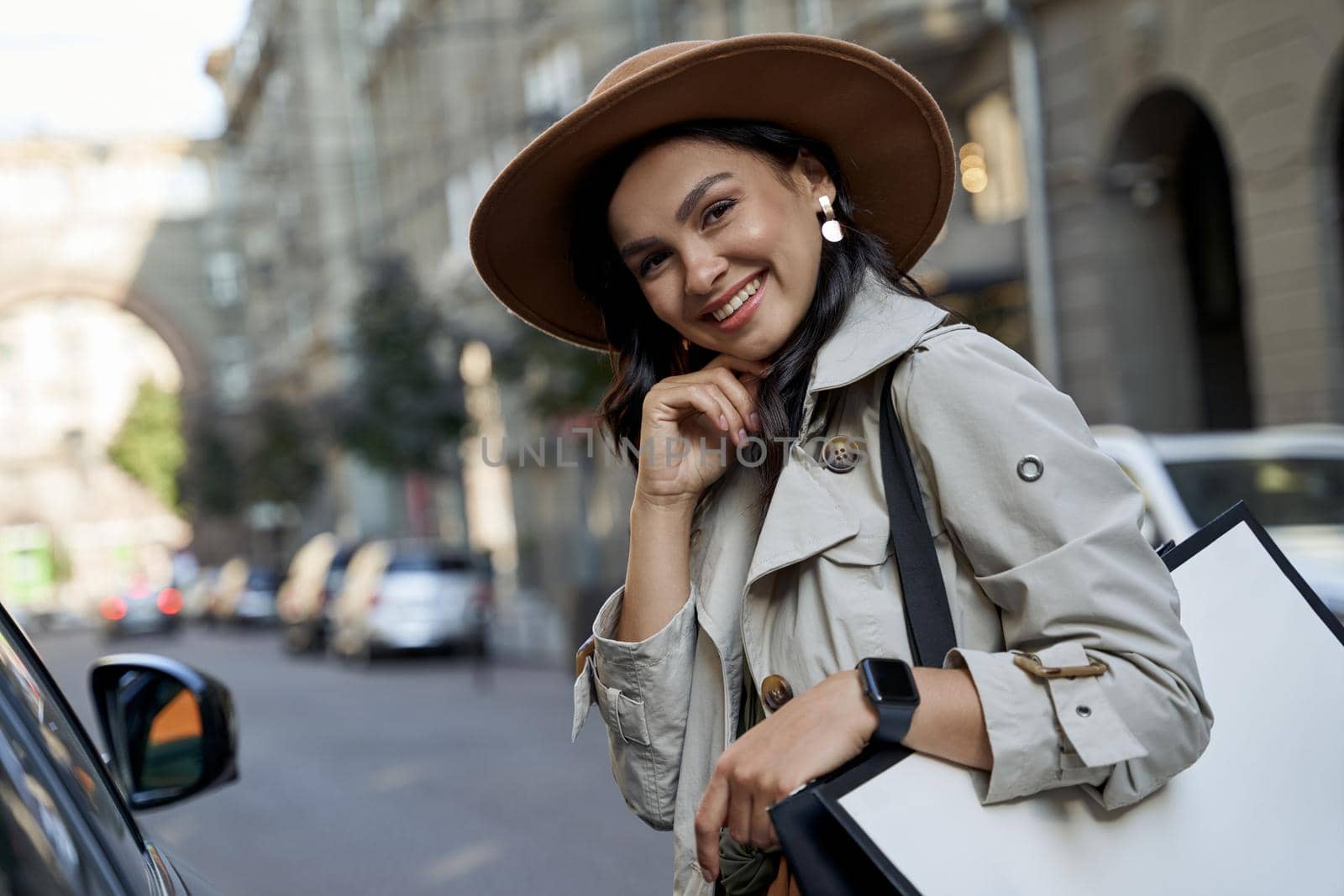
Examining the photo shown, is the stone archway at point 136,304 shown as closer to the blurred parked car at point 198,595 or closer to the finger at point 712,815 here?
the blurred parked car at point 198,595

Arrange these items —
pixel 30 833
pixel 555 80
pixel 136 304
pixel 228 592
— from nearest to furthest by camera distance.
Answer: pixel 30 833
pixel 555 80
pixel 228 592
pixel 136 304

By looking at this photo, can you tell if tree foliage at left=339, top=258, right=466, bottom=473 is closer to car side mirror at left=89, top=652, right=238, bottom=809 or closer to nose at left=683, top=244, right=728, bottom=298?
car side mirror at left=89, top=652, right=238, bottom=809

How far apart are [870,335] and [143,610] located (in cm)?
4011

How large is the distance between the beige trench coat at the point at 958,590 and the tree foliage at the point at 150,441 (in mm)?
63816

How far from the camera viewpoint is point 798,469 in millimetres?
1733

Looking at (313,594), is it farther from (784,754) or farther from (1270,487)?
(784,754)

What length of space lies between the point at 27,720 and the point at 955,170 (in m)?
1.39

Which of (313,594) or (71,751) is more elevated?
(71,751)

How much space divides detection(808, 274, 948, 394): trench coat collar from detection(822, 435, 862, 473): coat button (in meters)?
0.06

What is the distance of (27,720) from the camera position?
5.12ft

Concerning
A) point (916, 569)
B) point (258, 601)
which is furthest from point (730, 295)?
point (258, 601)

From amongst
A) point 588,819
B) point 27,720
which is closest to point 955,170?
point 27,720

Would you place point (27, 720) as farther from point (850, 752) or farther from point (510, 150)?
point (510, 150)

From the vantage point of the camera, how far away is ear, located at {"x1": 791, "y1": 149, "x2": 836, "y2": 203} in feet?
6.57
